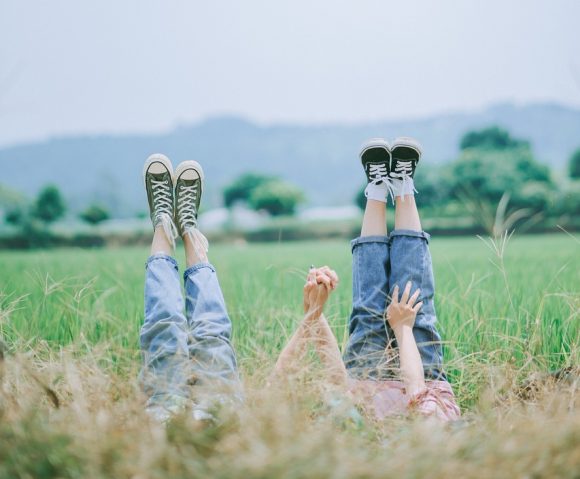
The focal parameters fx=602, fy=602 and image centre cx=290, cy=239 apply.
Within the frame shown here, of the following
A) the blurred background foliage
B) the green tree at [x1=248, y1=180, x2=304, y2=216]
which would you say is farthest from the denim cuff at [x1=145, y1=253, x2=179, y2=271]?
the green tree at [x1=248, y1=180, x2=304, y2=216]

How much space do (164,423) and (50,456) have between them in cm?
32

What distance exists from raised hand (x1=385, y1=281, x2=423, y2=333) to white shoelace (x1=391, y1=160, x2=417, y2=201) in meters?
0.34

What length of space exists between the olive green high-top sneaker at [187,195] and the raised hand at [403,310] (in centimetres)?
78

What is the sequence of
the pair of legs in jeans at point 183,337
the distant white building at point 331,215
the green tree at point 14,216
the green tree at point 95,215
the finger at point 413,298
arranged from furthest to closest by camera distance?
the green tree at point 95,215 → the distant white building at point 331,215 → the green tree at point 14,216 → the finger at point 413,298 → the pair of legs in jeans at point 183,337

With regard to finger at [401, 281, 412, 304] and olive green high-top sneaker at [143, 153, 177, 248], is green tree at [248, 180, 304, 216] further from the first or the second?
finger at [401, 281, 412, 304]

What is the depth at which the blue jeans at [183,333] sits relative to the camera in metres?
1.56

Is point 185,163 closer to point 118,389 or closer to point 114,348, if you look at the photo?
point 114,348

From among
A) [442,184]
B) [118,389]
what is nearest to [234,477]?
[118,389]

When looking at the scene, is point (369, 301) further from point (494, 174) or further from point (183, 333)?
point (494, 174)

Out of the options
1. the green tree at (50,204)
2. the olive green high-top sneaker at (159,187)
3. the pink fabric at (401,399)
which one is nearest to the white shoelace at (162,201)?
the olive green high-top sneaker at (159,187)

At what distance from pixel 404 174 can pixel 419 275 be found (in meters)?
0.36

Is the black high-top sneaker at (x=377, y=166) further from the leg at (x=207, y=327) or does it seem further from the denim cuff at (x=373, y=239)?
the leg at (x=207, y=327)

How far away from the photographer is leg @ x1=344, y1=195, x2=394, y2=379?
1.87 m

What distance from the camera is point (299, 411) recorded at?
137 centimetres
